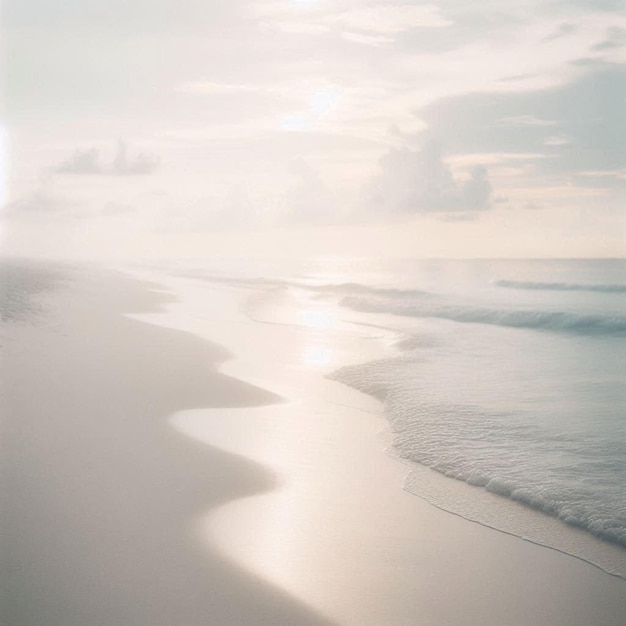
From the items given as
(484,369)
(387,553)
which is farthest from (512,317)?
(387,553)

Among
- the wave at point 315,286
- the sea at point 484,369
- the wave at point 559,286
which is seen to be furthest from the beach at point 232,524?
the wave at point 559,286

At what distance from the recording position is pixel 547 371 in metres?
4.85

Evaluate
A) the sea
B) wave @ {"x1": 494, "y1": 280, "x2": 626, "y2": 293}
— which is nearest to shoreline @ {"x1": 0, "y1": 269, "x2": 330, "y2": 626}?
the sea

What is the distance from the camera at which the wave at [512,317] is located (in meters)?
7.61

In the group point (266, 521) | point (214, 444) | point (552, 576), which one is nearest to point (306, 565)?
point (266, 521)

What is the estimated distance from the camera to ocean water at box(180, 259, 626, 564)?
2.73 m

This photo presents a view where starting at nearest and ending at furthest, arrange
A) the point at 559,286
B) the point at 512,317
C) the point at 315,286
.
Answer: the point at 512,317, the point at 315,286, the point at 559,286

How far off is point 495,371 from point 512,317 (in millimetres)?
3573

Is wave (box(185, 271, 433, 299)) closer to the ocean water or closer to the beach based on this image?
the ocean water

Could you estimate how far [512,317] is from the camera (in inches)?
319

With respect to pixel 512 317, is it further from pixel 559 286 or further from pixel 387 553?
pixel 387 553

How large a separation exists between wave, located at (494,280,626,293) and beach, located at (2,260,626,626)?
6727 millimetres

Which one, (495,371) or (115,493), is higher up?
(115,493)

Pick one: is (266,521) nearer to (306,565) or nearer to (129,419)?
(306,565)
